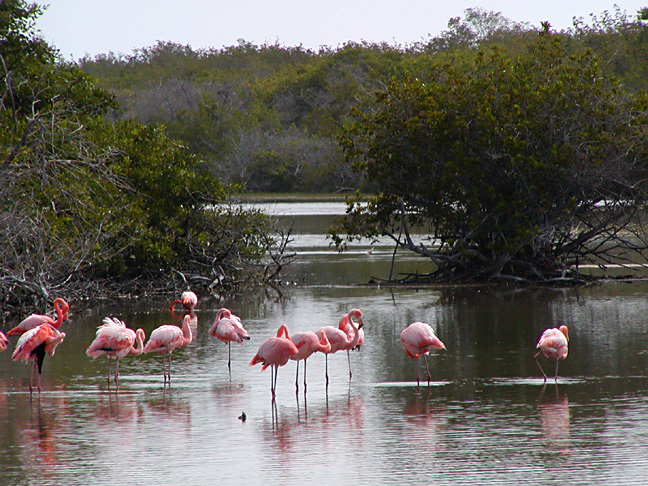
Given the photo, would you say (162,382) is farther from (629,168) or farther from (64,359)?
(629,168)

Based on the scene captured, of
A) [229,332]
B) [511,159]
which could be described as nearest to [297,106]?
[511,159]

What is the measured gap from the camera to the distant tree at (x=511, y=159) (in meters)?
19.6

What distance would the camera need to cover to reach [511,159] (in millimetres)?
19281

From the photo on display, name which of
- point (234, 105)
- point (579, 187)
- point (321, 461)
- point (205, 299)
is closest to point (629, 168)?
point (579, 187)

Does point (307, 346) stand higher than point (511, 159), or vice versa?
point (511, 159)

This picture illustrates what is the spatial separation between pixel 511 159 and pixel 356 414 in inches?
437

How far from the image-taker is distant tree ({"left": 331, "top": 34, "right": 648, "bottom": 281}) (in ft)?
64.3

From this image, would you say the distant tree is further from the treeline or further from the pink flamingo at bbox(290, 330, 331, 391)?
the treeline

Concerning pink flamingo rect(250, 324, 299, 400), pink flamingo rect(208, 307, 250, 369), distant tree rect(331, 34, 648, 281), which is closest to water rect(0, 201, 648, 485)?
pink flamingo rect(208, 307, 250, 369)

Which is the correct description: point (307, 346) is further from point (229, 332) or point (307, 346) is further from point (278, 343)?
point (229, 332)

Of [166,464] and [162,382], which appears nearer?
[166,464]

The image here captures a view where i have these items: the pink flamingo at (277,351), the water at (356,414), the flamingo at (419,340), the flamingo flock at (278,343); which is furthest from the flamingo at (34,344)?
the flamingo at (419,340)

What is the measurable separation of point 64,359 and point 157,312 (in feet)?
14.7

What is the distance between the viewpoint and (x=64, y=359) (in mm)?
12758
